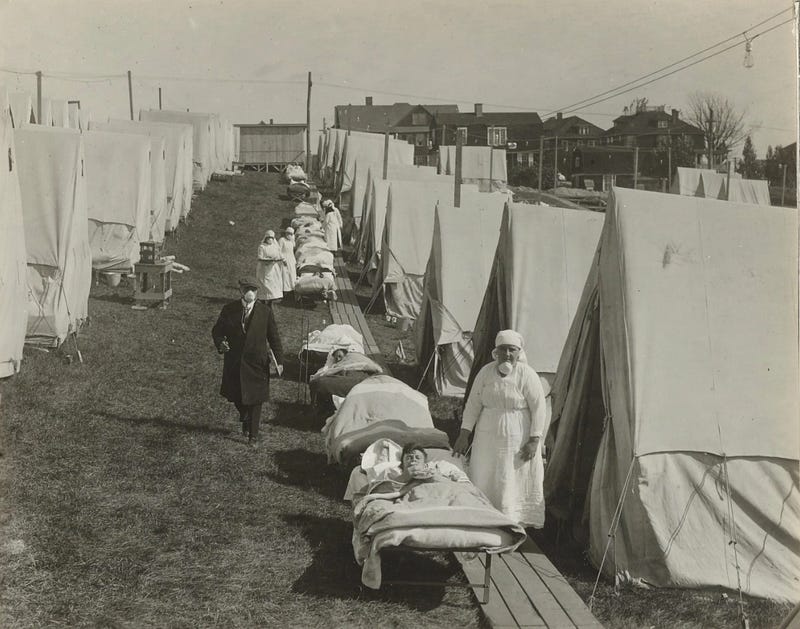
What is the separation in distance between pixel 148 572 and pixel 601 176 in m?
51.1

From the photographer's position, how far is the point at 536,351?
11.4 m

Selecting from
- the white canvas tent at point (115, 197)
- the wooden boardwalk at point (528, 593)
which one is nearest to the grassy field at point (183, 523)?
the wooden boardwalk at point (528, 593)

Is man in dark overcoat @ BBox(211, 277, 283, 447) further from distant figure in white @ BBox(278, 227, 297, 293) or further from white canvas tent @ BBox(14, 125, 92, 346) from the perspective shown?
distant figure in white @ BBox(278, 227, 297, 293)

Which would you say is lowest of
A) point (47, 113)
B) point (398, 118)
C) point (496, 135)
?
point (47, 113)

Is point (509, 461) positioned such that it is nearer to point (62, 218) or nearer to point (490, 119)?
point (62, 218)

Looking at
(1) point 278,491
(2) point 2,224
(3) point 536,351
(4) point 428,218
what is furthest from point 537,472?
(4) point 428,218

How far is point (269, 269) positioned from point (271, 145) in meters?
35.3

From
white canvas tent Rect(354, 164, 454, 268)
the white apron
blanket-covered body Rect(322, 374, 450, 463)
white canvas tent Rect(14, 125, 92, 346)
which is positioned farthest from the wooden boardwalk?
white canvas tent Rect(354, 164, 454, 268)

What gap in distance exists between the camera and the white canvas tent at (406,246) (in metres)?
19.3

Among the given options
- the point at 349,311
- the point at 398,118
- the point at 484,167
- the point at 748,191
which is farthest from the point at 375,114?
the point at 349,311

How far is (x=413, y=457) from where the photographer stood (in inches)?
275

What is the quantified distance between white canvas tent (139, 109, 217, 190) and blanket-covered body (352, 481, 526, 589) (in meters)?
31.1

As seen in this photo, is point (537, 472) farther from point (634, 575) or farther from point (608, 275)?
point (608, 275)

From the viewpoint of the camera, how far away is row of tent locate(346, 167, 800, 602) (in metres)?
6.77
